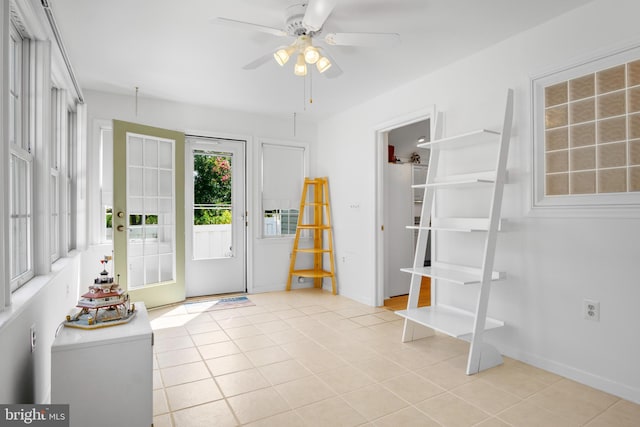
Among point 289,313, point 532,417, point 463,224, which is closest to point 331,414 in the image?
point 532,417

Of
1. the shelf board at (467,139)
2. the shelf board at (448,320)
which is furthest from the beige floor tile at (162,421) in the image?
the shelf board at (467,139)

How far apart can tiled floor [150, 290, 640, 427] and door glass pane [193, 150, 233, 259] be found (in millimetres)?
1429

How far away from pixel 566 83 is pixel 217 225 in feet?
13.3

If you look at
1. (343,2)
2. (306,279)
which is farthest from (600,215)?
(306,279)

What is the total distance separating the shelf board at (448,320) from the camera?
8.61 ft

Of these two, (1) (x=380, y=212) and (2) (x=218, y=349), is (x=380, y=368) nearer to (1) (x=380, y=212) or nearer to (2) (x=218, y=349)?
(2) (x=218, y=349)

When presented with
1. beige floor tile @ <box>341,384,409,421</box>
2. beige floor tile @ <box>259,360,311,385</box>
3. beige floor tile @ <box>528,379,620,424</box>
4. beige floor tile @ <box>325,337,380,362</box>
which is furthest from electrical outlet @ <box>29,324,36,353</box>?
beige floor tile @ <box>528,379,620,424</box>

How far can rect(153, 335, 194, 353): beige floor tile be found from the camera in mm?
2963

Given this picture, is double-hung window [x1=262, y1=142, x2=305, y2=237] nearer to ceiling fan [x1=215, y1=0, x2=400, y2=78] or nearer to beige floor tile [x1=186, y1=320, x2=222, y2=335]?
beige floor tile [x1=186, y1=320, x2=222, y2=335]

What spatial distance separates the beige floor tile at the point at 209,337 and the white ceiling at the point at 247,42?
243cm

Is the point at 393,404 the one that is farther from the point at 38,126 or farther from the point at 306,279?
the point at 306,279

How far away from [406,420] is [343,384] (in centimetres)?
51

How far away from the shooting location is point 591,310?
7.54 feet

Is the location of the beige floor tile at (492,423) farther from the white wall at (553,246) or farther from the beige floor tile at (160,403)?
the beige floor tile at (160,403)
